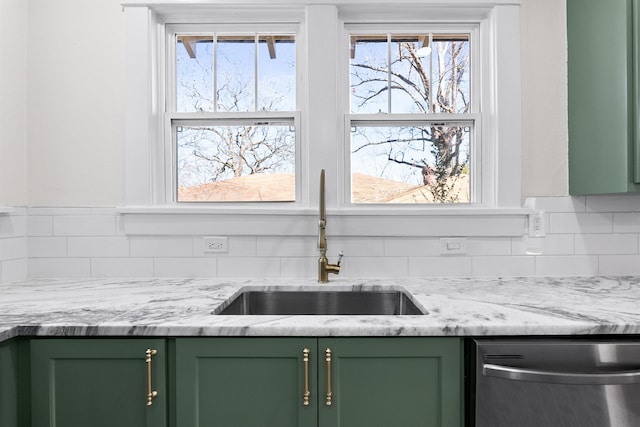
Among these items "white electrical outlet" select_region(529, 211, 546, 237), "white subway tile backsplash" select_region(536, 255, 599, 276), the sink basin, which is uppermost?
"white electrical outlet" select_region(529, 211, 546, 237)

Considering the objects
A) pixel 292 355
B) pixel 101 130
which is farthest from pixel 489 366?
pixel 101 130

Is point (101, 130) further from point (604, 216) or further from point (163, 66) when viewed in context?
point (604, 216)

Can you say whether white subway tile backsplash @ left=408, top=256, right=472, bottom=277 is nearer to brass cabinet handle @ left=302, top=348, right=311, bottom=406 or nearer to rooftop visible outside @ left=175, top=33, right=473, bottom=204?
rooftop visible outside @ left=175, top=33, right=473, bottom=204

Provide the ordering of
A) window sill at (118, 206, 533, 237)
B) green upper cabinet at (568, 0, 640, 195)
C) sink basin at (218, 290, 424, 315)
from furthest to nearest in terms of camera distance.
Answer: window sill at (118, 206, 533, 237), sink basin at (218, 290, 424, 315), green upper cabinet at (568, 0, 640, 195)

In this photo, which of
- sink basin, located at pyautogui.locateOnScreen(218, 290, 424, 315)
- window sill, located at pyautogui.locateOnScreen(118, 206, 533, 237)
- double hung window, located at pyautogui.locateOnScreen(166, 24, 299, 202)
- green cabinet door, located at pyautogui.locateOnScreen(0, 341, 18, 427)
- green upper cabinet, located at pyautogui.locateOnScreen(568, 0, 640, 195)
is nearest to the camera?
green cabinet door, located at pyautogui.locateOnScreen(0, 341, 18, 427)

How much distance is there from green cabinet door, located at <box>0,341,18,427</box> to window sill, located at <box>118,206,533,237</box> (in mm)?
893

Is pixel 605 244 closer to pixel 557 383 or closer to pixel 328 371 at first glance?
pixel 557 383

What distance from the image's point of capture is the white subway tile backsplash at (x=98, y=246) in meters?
2.12

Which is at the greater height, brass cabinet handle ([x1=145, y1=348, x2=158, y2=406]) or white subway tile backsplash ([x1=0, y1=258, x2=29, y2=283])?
white subway tile backsplash ([x1=0, y1=258, x2=29, y2=283])

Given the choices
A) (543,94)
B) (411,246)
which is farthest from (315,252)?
(543,94)

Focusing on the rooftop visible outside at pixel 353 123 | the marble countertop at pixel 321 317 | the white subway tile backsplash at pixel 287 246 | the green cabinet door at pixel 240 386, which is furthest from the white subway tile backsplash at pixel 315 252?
the green cabinet door at pixel 240 386

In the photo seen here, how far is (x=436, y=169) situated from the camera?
7.29ft

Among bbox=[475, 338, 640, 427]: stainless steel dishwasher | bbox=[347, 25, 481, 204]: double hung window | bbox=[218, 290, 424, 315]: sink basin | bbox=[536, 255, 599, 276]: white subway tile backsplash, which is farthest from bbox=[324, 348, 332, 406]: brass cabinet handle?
bbox=[536, 255, 599, 276]: white subway tile backsplash

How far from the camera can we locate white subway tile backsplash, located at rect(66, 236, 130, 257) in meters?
2.12
